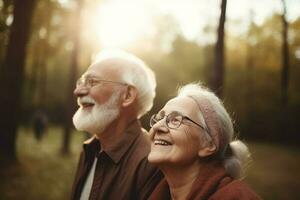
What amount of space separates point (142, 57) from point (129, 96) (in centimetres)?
3210

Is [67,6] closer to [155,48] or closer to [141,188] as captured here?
[141,188]

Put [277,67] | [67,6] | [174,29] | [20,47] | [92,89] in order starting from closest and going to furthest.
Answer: [92,89], [20,47], [67,6], [277,67], [174,29]

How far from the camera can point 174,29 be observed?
4500cm

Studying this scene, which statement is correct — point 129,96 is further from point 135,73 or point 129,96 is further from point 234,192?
point 234,192

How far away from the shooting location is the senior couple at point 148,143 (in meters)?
2.74

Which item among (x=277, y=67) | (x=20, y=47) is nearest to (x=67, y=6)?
(x=20, y=47)

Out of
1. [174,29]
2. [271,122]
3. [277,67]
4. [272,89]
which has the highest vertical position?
[174,29]

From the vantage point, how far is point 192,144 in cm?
276

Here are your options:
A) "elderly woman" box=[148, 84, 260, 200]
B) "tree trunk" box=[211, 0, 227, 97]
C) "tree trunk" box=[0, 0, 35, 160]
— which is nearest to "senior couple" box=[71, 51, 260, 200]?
"elderly woman" box=[148, 84, 260, 200]

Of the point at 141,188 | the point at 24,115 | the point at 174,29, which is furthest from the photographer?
the point at 174,29

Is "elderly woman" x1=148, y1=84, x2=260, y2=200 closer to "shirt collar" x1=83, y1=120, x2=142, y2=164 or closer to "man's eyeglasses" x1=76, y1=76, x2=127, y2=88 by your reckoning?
"shirt collar" x1=83, y1=120, x2=142, y2=164

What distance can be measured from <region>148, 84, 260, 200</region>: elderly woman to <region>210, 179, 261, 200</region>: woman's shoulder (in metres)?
0.14

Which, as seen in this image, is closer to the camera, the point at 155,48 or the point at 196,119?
the point at 196,119

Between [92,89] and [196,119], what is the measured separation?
1.22 meters
